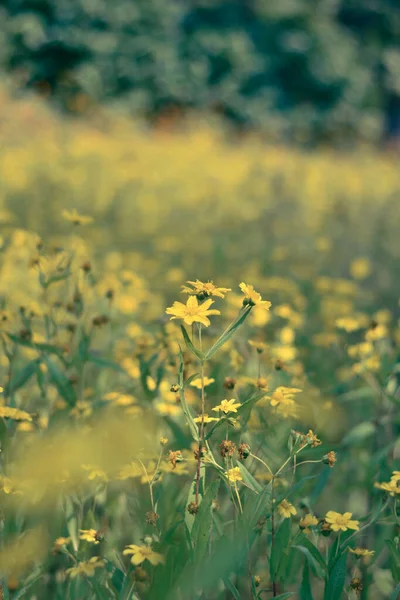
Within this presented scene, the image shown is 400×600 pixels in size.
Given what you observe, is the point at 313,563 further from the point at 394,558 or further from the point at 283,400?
the point at 283,400

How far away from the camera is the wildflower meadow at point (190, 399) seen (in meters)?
0.93

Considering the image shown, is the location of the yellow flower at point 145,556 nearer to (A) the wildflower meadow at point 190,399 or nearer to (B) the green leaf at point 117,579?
(A) the wildflower meadow at point 190,399

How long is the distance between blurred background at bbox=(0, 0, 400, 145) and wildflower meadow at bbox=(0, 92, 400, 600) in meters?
6.82

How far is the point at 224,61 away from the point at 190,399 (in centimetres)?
1291

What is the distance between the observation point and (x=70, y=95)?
11.3 m

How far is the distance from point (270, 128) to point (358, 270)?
11.7 metres

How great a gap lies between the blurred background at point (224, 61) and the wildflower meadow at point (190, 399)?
6.82 meters

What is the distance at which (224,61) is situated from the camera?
1348 cm

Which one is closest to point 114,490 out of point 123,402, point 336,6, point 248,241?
point 123,402

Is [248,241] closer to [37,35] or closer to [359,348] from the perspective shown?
[359,348]

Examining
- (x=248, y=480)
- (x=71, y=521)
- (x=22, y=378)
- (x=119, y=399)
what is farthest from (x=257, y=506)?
(x=22, y=378)

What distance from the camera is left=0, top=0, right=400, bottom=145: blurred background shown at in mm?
11180

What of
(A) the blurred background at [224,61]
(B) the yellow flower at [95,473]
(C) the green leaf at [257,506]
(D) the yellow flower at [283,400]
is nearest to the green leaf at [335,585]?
(C) the green leaf at [257,506]

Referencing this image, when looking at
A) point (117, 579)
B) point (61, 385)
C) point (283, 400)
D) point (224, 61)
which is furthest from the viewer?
point (224, 61)
